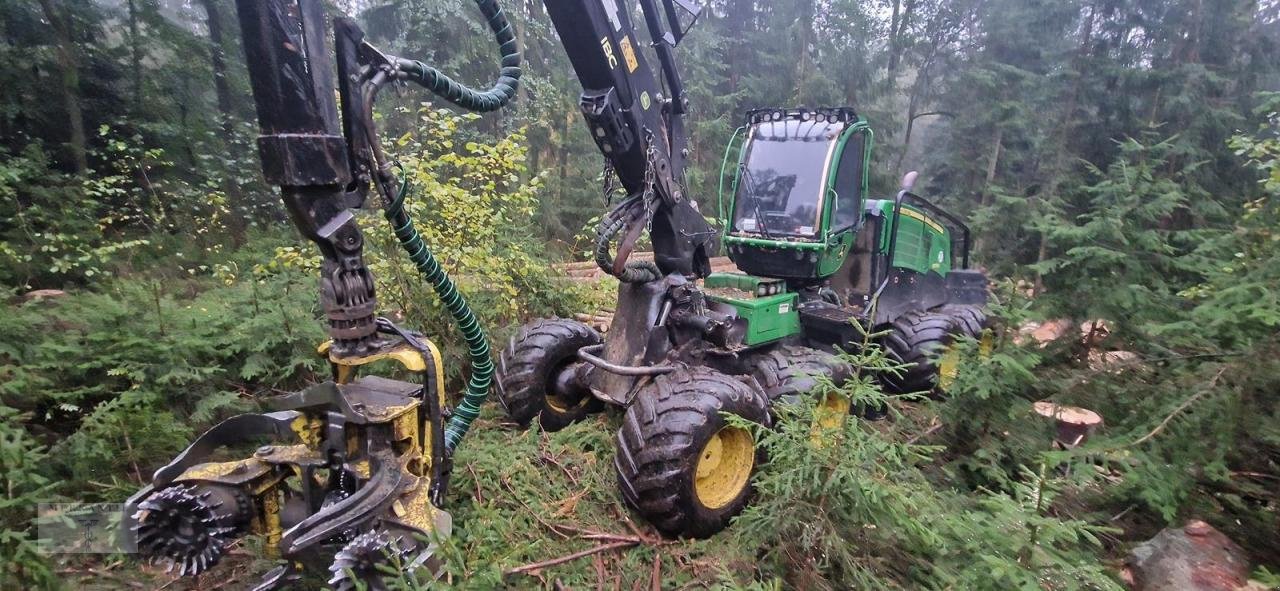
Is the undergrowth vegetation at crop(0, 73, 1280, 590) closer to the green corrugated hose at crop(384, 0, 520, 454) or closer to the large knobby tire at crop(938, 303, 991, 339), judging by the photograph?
the green corrugated hose at crop(384, 0, 520, 454)

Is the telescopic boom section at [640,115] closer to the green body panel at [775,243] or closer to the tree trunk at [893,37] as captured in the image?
the green body panel at [775,243]

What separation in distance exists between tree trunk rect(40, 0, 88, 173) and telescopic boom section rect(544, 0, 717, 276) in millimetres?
8938

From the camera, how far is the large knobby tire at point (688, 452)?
3182 millimetres

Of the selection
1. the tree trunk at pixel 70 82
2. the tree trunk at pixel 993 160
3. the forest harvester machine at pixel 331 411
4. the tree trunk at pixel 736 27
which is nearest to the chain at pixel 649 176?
the forest harvester machine at pixel 331 411

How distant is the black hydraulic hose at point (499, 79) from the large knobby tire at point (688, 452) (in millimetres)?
1826

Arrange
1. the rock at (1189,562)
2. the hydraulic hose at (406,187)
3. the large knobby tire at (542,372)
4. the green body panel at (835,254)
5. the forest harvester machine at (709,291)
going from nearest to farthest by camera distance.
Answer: the rock at (1189,562) < the hydraulic hose at (406,187) < the forest harvester machine at (709,291) < the large knobby tire at (542,372) < the green body panel at (835,254)

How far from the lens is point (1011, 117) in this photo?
1519 cm

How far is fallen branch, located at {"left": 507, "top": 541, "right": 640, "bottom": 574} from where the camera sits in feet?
9.49

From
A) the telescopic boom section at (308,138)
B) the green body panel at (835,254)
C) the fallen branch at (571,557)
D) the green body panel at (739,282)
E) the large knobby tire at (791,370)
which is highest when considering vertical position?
the telescopic boom section at (308,138)

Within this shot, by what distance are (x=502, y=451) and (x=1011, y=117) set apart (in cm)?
1635

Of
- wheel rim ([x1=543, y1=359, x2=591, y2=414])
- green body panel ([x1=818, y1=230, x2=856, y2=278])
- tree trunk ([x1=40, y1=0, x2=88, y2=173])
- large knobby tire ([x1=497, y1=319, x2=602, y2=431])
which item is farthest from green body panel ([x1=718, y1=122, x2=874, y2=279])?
tree trunk ([x1=40, y1=0, x2=88, y2=173])

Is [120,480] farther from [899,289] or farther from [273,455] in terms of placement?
[899,289]

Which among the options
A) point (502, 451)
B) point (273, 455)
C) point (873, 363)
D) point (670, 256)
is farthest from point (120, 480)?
point (873, 363)

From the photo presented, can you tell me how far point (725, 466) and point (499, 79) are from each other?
2.57m
